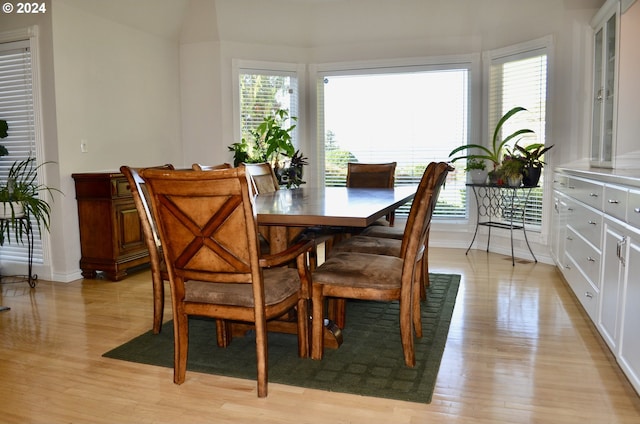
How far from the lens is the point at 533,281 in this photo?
4371 millimetres

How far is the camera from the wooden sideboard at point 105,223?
4.50 m

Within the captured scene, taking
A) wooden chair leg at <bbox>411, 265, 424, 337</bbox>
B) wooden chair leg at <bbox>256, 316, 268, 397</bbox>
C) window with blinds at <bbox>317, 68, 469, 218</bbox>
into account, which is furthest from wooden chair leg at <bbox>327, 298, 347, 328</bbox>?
window with blinds at <bbox>317, 68, 469, 218</bbox>

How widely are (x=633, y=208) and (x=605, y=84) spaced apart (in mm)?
2215

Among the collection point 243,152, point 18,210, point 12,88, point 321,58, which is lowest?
point 18,210

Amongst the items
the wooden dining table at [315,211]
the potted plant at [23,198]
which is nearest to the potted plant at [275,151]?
the potted plant at [23,198]

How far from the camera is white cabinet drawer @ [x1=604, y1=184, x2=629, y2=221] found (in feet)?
8.02

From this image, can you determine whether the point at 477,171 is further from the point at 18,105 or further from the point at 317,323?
the point at 18,105

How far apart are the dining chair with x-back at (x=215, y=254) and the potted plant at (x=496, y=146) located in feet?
11.3

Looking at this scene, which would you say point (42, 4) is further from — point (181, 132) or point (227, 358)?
point (227, 358)

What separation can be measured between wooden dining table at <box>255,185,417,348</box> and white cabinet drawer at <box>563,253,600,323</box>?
1.24 m

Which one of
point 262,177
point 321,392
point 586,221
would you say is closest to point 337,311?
point 321,392

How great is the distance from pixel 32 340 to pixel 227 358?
1290 millimetres

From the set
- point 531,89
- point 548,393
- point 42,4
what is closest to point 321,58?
point 531,89

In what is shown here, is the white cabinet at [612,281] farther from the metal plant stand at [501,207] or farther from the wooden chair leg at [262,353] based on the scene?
the metal plant stand at [501,207]
